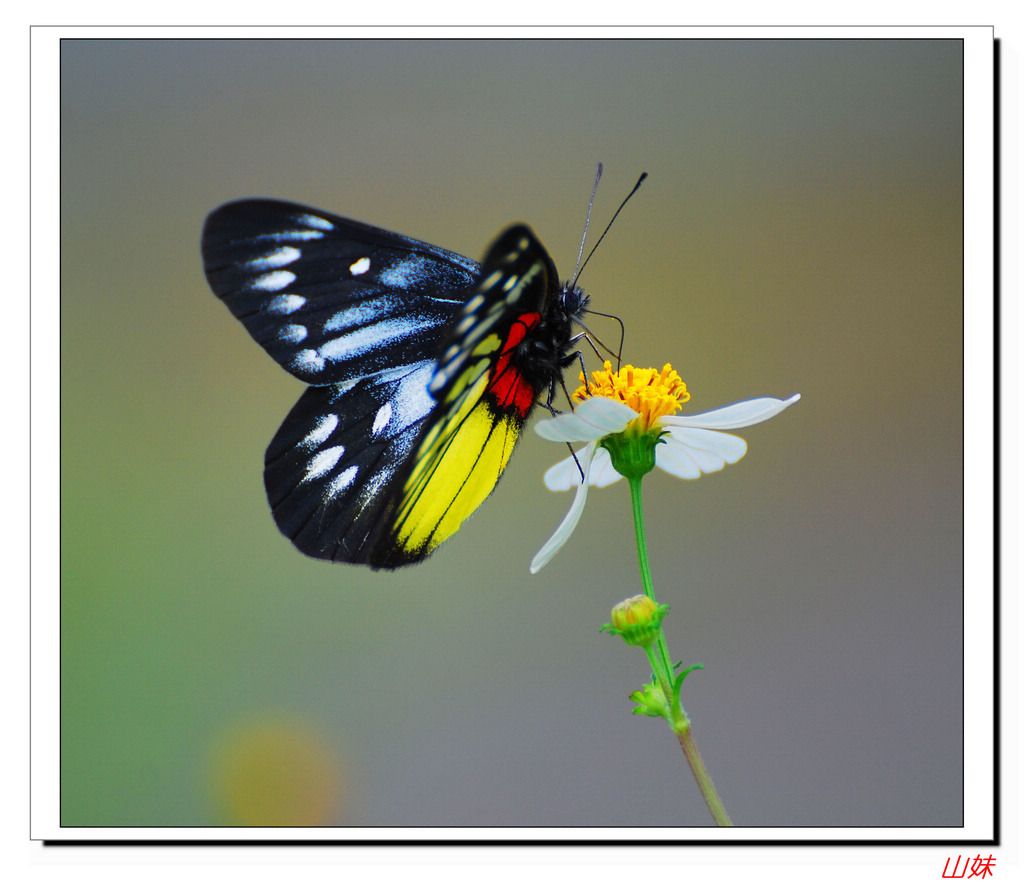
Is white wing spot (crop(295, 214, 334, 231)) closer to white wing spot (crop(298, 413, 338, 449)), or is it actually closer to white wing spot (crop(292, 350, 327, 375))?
white wing spot (crop(292, 350, 327, 375))

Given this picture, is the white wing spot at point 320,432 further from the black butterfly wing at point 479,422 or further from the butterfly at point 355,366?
the black butterfly wing at point 479,422

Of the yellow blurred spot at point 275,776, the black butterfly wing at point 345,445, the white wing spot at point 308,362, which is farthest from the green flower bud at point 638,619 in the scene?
the yellow blurred spot at point 275,776

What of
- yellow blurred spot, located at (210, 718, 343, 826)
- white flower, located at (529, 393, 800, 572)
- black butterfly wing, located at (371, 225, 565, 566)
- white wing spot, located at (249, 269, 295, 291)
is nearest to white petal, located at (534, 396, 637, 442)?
white flower, located at (529, 393, 800, 572)

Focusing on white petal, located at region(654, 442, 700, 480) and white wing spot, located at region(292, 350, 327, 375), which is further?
white wing spot, located at region(292, 350, 327, 375)

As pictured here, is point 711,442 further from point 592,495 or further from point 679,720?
point 592,495

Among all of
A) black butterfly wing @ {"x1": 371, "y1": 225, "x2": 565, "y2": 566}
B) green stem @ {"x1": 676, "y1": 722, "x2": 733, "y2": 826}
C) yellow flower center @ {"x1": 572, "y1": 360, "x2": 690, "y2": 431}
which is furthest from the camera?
yellow flower center @ {"x1": 572, "y1": 360, "x2": 690, "y2": 431}

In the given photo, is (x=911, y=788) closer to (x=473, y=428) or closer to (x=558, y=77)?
(x=473, y=428)
